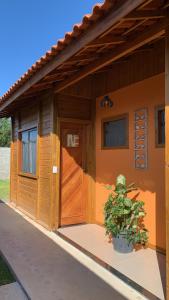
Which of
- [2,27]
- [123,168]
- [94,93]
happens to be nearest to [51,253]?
[123,168]

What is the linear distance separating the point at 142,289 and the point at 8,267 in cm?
181

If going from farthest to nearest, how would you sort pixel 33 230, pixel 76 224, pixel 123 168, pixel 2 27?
pixel 2 27
pixel 76 224
pixel 33 230
pixel 123 168

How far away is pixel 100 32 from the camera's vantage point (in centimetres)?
268

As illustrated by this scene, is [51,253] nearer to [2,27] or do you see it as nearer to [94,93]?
[94,93]

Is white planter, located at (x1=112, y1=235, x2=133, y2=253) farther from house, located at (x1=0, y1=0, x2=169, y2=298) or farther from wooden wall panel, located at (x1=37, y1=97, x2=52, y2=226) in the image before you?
wooden wall panel, located at (x1=37, y1=97, x2=52, y2=226)

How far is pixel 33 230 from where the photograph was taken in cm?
541

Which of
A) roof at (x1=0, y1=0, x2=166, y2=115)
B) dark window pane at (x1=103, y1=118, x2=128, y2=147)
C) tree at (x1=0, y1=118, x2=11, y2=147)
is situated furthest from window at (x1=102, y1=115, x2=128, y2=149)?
tree at (x1=0, y1=118, x2=11, y2=147)

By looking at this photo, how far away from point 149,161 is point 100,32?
→ 2.42 metres

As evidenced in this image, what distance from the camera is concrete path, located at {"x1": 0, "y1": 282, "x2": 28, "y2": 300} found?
9.43 feet

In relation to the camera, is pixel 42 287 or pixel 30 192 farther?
pixel 30 192

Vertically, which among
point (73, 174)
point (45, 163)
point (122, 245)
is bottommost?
point (122, 245)

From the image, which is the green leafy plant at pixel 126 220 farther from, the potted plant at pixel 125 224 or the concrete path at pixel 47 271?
the concrete path at pixel 47 271

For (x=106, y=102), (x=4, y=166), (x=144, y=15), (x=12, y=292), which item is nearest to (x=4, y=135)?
(x=4, y=166)

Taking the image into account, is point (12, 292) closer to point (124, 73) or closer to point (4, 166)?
point (124, 73)
